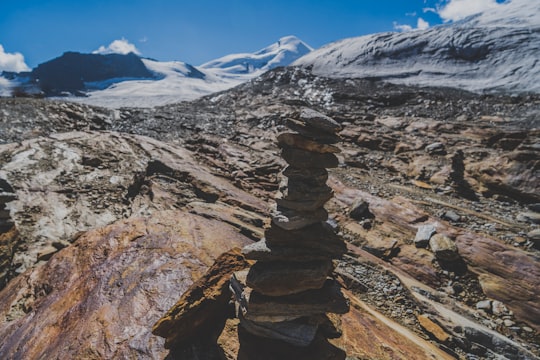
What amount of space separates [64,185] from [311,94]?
29980mm

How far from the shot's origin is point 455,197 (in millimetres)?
16578

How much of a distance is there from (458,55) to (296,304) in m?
44.1

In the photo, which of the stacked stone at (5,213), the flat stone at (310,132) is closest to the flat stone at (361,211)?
the flat stone at (310,132)

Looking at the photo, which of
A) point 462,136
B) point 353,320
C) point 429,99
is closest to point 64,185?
point 353,320

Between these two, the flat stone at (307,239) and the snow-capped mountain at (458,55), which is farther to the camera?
the snow-capped mountain at (458,55)

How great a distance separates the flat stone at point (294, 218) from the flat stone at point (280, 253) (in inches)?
19.3

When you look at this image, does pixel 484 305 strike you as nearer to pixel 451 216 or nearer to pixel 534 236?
pixel 534 236

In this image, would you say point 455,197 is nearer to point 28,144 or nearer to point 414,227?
point 414,227

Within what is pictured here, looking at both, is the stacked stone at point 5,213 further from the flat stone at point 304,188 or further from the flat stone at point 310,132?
the flat stone at point 310,132

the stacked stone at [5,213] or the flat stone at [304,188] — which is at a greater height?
the flat stone at [304,188]

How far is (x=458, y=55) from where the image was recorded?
Answer: 37250 mm

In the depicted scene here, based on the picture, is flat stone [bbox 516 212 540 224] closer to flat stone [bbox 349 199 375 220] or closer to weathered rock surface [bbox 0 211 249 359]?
flat stone [bbox 349 199 375 220]

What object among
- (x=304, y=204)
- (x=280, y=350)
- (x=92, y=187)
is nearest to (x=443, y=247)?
(x=304, y=204)

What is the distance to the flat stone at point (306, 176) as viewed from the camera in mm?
6117
